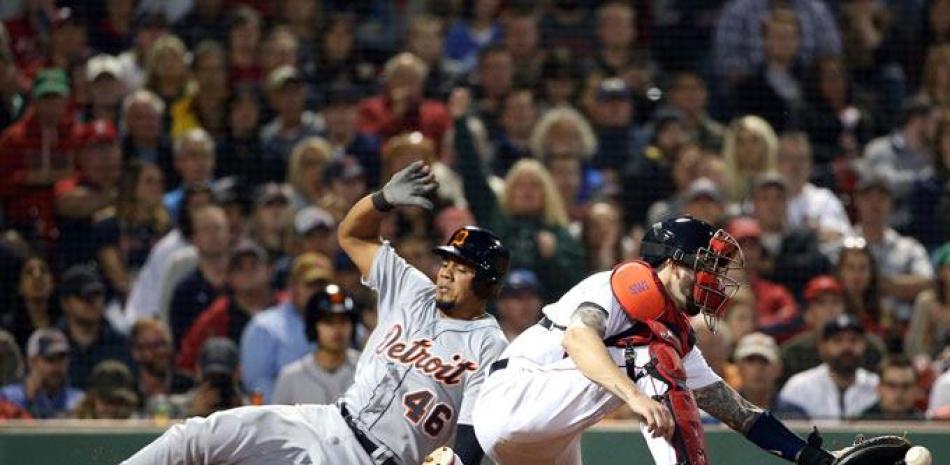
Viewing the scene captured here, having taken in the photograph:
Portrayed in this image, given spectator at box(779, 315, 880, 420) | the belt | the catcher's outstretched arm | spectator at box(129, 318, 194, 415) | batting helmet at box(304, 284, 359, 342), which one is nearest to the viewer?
the catcher's outstretched arm

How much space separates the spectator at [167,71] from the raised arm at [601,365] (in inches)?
228

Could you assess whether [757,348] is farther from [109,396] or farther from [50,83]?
[50,83]

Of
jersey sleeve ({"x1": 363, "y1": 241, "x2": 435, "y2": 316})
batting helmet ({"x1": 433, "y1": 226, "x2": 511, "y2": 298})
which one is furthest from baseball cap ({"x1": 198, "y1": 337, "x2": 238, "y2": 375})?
batting helmet ({"x1": 433, "y1": 226, "x2": 511, "y2": 298})

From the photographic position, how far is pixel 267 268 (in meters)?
9.80

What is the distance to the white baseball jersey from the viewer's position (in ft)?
18.8

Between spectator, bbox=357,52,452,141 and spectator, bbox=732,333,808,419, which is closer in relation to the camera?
spectator, bbox=732,333,808,419

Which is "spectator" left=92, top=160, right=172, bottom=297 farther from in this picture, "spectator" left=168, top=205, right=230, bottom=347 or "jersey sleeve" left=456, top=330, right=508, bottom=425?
"jersey sleeve" left=456, top=330, right=508, bottom=425

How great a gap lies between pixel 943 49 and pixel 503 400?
6774 millimetres

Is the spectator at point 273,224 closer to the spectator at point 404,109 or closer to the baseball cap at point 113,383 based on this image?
the spectator at point 404,109

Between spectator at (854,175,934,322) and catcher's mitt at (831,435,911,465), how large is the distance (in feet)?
14.9

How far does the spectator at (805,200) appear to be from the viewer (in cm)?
1059

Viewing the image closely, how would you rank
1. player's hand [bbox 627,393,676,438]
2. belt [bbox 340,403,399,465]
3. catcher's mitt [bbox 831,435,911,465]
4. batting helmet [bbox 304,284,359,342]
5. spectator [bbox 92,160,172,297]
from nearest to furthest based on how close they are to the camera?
player's hand [bbox 627,393,676,438]
catcher's mitt [bbox 831,435,911,465]
belt [bbox 340,403,399,465]
batting helmet [bbox 304,284,359,342]
spectator [bbox 92,160,172,297]

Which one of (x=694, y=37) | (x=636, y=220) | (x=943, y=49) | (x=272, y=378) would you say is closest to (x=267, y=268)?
(x=272, y=378)

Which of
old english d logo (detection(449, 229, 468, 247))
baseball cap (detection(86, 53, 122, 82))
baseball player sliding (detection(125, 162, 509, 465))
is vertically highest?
baseball cap (detection(86, 53, 122, 82))
